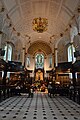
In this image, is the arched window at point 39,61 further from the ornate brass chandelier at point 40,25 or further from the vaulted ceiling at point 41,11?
the ornate brass chandelier at point 40,25

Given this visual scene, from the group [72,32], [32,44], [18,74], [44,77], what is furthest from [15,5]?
[44,77]

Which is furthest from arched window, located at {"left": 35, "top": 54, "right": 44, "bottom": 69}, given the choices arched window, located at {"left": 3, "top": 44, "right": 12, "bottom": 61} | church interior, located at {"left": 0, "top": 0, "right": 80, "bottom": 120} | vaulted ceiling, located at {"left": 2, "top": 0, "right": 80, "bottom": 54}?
vaulted ceiling, located at {"left": 2, "top": 0, "right": 80, "bottom": 54}

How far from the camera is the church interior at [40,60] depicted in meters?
6.12

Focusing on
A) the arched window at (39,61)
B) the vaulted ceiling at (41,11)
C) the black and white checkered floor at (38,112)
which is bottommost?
the black and white checkered floor at (38,112)

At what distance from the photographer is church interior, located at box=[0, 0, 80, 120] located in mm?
6121

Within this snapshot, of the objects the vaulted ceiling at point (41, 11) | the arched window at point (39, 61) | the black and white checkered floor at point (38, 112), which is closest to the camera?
the black and white checkered floor at point (38, 112)

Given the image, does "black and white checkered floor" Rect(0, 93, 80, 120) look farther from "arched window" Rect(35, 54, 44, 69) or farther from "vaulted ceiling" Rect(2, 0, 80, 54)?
"arched window" Rect(35, 54, 44, 69)

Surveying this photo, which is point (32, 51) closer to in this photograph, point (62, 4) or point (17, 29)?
point (17, 29)

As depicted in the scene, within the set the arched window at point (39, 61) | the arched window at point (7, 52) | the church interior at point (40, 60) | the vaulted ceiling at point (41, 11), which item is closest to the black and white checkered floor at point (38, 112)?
the church interior at point (40, 60)

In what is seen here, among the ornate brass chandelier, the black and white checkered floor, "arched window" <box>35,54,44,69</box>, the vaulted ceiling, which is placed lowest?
the black and white checkered floor

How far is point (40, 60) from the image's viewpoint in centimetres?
2731

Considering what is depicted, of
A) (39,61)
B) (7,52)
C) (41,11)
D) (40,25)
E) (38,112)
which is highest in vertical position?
(41,11)

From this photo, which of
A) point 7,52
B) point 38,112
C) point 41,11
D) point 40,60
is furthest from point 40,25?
point 40,60

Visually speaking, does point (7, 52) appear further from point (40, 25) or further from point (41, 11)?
point (41, 11)
